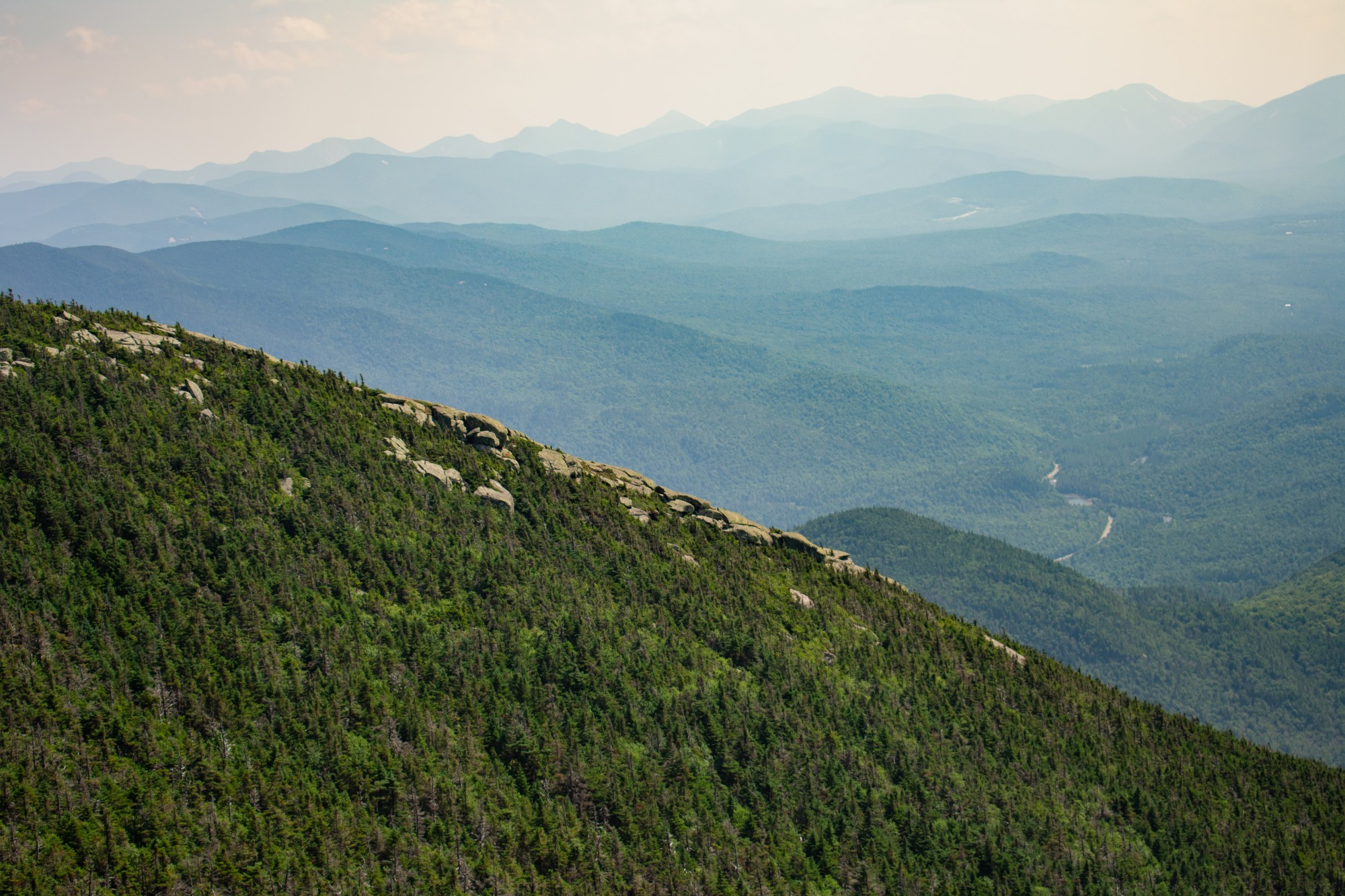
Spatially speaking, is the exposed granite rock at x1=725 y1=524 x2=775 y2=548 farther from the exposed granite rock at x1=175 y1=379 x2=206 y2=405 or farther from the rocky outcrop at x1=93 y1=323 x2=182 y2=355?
the rocky outcrop at x1=93 y1=323 x2=182 y2=355

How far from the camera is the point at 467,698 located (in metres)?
53.2

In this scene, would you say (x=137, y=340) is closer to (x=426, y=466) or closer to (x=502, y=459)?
(x=426, y=466)

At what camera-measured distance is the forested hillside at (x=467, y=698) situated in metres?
41.1

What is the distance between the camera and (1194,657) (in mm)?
187625

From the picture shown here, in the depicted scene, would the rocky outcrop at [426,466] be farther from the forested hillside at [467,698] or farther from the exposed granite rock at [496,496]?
the exposed granite rock at [496,496]

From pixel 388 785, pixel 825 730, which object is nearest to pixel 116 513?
pixel 388 785

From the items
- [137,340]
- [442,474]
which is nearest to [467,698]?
[442,474]

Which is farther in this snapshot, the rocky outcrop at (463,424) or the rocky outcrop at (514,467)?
the rocky outcrop at (463,424)

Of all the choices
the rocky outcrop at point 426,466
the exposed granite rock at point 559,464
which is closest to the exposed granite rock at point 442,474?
the rocky outcrop at point 426,466

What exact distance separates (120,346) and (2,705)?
3522 cm

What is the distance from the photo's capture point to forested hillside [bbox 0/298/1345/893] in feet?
135

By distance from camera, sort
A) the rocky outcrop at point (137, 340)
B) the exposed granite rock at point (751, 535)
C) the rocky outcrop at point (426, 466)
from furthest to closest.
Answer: the exposed granite rock at point (751, 535) < the rocky outcrop at point (426, 466) < the rocky outcrop at point (137, 340)

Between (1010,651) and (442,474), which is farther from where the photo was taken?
(1010,651)

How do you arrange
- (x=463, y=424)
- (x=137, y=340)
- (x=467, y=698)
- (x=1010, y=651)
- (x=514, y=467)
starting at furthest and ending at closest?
1. (x=1010, y=651)
2. (x=463, y=424)
3. (x=514, y=467)
4. (x=137, y=340)
5. (x=467, y=698)
